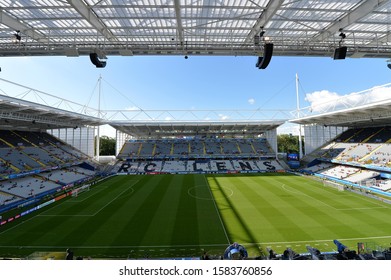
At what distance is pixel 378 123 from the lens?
39156 millimetres

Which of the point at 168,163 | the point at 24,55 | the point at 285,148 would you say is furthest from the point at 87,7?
the point at 285,148

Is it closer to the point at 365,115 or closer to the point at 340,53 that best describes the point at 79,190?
the point at 340,53

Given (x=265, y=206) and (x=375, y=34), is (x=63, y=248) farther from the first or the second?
(x=375, y=34)

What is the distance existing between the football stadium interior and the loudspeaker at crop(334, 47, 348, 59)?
5 cm

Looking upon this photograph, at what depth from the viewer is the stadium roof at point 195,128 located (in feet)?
157

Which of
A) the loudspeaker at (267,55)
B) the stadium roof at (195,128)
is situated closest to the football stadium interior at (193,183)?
the loudspeaker at (267,55)

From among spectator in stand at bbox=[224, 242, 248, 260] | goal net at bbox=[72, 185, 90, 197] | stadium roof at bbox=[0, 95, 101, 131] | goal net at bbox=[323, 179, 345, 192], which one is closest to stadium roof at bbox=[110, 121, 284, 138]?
stadium roof at bbox=[0, 95, 101, 131]

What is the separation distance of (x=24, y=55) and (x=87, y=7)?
5234mm

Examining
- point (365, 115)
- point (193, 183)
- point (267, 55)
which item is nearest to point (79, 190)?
point (193, 183)

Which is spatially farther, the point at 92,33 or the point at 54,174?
the point at 54,174

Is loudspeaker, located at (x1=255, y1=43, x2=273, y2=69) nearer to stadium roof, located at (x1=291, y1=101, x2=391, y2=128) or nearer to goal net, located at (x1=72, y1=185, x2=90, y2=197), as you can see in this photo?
stadium roof, located at (x1=291, y1=101, x2=391, y2=128)

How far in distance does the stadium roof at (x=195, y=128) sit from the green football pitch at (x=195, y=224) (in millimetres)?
23909

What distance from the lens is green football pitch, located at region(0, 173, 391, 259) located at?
1300 centimetres

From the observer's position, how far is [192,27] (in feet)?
33.5
